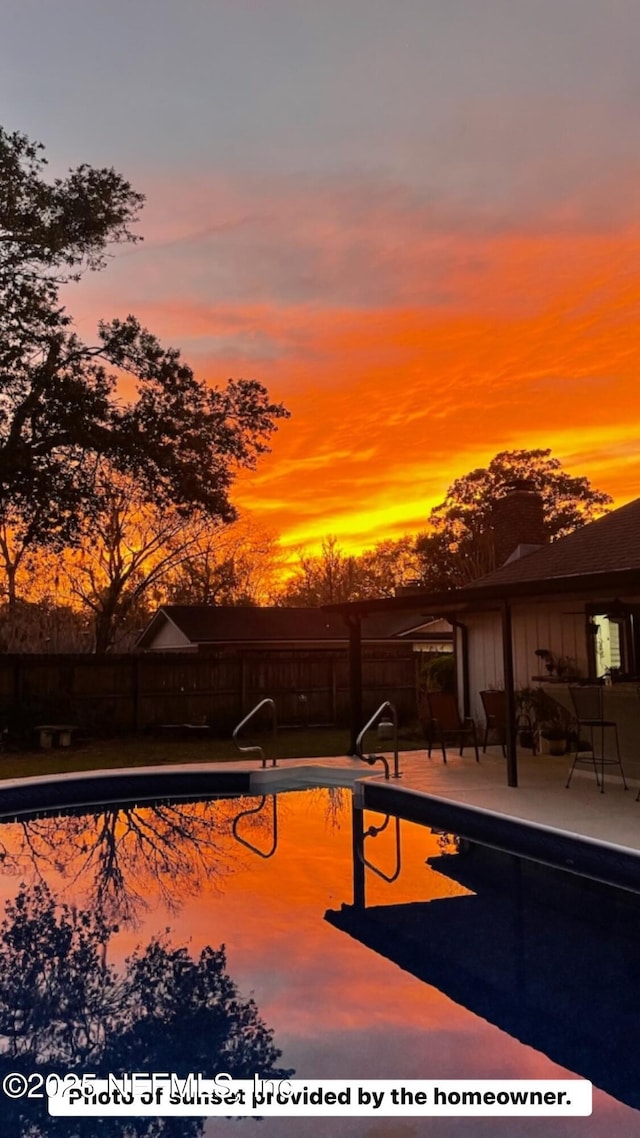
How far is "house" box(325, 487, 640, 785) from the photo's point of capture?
31.0 feet

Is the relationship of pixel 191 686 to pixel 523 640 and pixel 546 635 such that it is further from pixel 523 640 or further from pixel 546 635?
pixel 546 635

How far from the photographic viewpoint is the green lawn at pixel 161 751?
504 inches

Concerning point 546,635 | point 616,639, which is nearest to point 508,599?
point 616,639

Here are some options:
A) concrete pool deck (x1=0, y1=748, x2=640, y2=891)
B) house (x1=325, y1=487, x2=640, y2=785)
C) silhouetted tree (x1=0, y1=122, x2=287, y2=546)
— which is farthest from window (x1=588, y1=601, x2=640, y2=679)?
silhouetted tree (x1=0, y1=122, x2=287, y2=546)

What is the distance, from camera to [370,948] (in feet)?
19.0

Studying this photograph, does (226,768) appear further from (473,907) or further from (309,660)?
(309,660)

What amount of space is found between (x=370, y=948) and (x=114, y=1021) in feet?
6.26

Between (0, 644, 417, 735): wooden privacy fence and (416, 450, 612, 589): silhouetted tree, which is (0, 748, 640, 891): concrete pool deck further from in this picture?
(416, 450, 612, 589): silhouetted tree

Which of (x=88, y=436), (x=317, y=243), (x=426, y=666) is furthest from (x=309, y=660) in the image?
(x=317, y=243)

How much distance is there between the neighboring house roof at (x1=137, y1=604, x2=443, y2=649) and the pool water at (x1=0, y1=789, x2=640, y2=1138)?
15.1 meters

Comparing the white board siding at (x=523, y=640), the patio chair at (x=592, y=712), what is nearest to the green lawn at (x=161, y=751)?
the white board siding at (x=523, y=640)

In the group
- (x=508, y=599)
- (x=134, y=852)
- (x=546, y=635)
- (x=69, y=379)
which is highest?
(x=69, y=379)

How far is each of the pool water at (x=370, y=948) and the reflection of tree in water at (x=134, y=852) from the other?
33 mm

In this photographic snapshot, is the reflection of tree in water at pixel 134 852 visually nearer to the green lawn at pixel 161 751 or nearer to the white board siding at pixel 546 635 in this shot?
the green lawn at pixel 161 751
